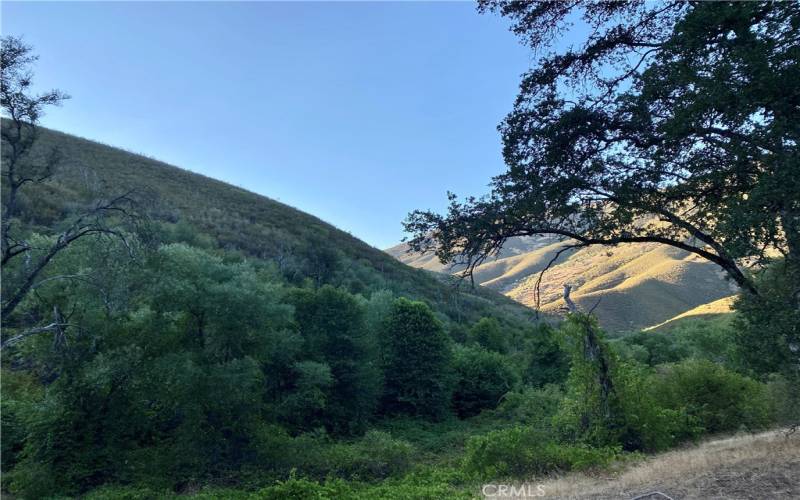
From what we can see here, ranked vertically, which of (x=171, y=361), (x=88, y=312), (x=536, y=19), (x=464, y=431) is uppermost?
(x=536, y=19)

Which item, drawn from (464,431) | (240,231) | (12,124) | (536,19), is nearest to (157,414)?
(12,124)

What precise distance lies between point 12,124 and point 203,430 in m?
15.8

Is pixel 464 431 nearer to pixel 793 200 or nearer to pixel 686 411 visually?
pixel 686 411

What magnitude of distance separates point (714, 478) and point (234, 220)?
6244 centimetres

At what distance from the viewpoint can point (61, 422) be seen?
60.1 ft

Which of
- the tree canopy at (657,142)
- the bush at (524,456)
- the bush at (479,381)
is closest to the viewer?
the tree canopy at (657,142)

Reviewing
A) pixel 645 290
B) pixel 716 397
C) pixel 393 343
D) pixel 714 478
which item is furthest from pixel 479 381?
pixel 645 290

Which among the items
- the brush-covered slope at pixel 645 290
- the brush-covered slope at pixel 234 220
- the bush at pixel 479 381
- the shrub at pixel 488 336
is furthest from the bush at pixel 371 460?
the brush-covered slope at pixel 645 290

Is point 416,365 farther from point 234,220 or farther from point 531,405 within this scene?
point 234,220

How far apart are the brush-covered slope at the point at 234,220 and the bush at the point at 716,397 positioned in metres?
26.2

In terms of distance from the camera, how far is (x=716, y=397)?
21.2 m

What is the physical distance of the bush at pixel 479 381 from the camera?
40938 millimetres

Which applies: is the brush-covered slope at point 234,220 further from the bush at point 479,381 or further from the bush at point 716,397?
the bush at point 716,397

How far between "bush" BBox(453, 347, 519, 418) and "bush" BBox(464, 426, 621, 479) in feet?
83.8
